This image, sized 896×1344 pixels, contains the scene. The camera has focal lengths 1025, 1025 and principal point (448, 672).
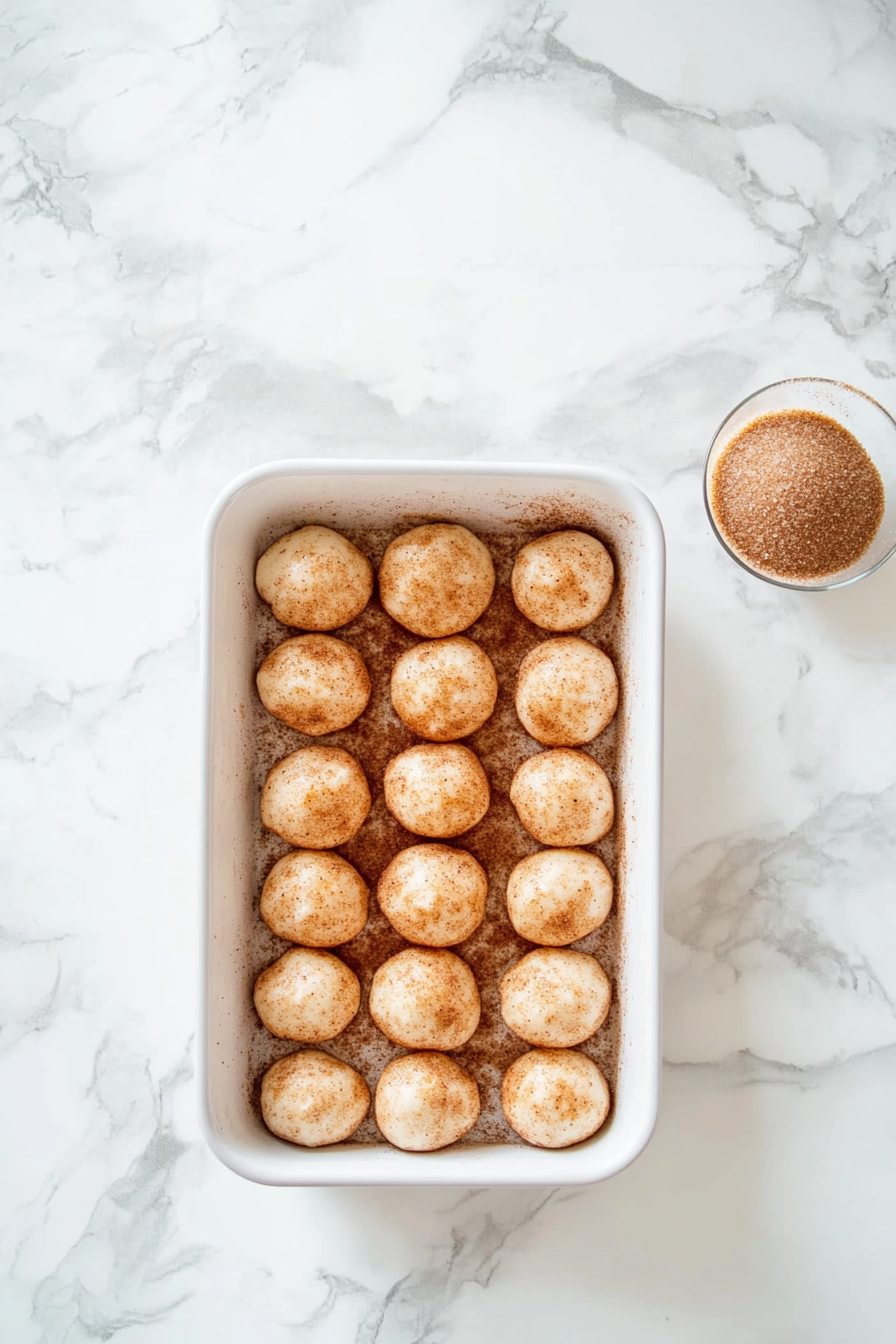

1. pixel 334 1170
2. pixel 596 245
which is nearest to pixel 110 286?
pixel 596 245

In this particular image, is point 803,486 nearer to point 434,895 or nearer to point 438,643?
point 438,643

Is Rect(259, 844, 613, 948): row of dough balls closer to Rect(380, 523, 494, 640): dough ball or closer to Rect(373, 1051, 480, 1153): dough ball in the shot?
Rect(373, 1051, 480, 1153): dough ball

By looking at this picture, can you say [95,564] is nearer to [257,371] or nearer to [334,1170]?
[257,371]

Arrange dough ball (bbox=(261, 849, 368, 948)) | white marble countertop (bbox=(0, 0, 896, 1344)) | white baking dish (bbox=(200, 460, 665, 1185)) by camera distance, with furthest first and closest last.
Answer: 1. white marble countertop (bbox=(0, 0, 896, 1344))
2. dough ball (bbox=(261, 849, 368, 948))
3. white baking dish (bbox=(200, 460, 665, 1185))

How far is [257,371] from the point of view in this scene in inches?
53.2

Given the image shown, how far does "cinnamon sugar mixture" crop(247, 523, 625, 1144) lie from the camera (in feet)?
4.18

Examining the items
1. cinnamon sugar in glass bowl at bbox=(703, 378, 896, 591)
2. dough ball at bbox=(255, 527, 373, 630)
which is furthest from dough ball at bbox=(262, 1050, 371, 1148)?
cinnamon sugar in glass bowl at bbox=(703, 378, 896, 591)

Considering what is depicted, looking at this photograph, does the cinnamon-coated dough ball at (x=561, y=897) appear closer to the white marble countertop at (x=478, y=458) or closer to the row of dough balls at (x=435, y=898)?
the row of dough balls at (x=435, y=898)

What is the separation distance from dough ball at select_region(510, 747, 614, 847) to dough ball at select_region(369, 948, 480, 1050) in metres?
0.20

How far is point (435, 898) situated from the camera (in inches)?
47.6

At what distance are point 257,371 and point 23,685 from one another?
0.52 m

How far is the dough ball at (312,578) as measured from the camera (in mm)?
1232

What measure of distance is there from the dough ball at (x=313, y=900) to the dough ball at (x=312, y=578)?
292 millimetres

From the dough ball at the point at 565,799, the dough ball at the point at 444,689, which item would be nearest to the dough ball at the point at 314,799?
the dough ball at the point at 444,689
